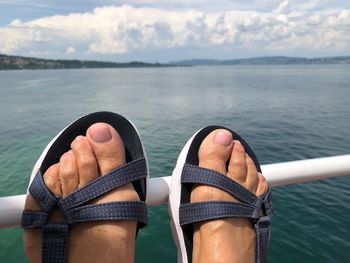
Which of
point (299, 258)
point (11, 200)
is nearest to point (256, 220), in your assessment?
point (11, 200)

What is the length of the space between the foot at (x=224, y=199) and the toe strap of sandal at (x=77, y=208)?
27cm

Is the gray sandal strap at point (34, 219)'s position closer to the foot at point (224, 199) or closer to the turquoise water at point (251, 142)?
the foot at point (224, 199)

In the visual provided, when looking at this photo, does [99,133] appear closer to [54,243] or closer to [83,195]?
[83,195]

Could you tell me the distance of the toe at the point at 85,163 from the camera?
4.81ft

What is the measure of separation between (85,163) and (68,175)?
8 centimetres

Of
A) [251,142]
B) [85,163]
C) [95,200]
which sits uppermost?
[85,163]

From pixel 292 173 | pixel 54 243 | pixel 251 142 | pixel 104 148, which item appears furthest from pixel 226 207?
pixel 251 142

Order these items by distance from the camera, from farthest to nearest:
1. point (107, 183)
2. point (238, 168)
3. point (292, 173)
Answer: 1. point (238, 168)
2. point (107, 183)
3. point (292, 173)

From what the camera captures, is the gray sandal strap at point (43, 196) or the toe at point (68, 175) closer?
the gray sandal strap at point (43, 196)

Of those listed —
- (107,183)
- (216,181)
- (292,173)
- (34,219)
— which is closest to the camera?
(34,219)

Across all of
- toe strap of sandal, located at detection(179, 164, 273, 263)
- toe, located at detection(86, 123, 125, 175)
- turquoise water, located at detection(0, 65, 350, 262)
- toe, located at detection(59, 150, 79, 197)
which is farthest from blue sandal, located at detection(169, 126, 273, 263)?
turquoise water, located at detection(0, 65, 350, 262)

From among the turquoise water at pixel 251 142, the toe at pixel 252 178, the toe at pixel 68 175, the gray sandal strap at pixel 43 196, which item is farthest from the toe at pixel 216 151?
the turquoise water at pixel 251 142

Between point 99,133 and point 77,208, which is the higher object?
point 99,133

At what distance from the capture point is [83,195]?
1.35 meters
